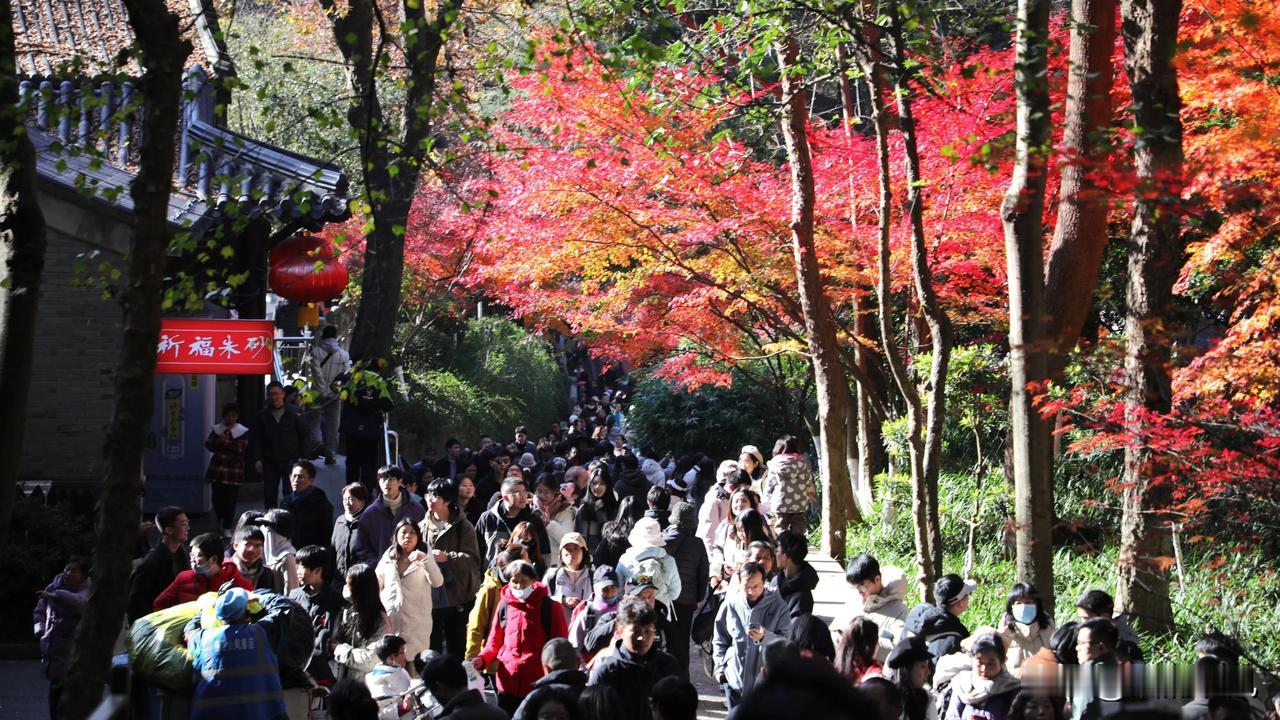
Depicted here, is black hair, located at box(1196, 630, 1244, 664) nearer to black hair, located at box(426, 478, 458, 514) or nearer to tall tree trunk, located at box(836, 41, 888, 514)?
black hair, located at box(426, 478, 458, 514)

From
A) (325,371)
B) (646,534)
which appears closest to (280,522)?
(646,534)

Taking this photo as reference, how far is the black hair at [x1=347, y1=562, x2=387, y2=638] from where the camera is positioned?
8609mm

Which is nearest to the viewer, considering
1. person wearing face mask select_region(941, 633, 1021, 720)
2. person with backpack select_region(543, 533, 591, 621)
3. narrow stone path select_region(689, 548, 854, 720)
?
person wearing face mask select_region(941, 633, 1021, 720)

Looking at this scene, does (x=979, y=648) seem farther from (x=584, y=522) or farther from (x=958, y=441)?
(x=958, y=441)

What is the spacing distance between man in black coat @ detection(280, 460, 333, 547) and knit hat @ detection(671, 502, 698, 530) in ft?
10.6

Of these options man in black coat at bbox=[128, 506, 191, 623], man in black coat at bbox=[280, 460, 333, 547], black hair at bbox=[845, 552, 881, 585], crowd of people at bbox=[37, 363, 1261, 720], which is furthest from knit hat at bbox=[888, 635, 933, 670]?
man in black coat at bbox=[280, 460, 333, 547]

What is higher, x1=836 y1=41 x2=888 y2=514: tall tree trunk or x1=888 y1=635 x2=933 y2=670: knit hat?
x1=836 y1=41 x2=888 y2=514: tall tree trunk

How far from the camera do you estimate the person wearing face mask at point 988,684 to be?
6.78m

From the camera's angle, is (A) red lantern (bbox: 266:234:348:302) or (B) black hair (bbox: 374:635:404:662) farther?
(A) red lantern (bbox: 266:234:348:302)

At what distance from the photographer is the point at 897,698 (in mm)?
6074

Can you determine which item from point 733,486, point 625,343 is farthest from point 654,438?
point 733,486

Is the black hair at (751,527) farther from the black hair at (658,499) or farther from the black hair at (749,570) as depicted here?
the black hair at (749,570)

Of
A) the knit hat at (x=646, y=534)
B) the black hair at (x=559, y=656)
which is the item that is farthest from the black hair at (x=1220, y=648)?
the knit hat at (x=646, y=534)

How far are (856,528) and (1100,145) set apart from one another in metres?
12.1
